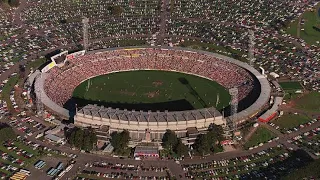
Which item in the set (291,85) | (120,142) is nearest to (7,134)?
(120,142)

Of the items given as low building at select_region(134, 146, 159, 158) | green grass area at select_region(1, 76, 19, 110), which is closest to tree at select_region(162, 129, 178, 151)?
low building at select_region(134, 146, 159, 158)

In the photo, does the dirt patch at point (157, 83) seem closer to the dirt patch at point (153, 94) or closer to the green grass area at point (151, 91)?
the green grass area at point (151, 91)

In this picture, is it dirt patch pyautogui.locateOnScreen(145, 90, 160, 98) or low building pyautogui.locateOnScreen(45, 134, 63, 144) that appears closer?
low building pyautogui.locateOnScreen(45, 134, 63, 144)

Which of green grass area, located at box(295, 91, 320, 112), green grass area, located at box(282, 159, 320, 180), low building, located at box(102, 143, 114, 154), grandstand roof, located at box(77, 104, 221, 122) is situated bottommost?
green grass area, located at box(282, 159, 320, 180)

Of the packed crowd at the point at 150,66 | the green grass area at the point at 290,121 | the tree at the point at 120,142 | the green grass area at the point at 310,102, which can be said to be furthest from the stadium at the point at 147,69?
the green grass area at the point at 310,102

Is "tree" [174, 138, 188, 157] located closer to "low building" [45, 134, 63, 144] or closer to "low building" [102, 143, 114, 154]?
"low building" [102, 143, 114, 154]

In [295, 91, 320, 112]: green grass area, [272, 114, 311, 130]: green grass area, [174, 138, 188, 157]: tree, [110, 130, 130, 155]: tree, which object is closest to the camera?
[110, 130, 130, 155]: tree

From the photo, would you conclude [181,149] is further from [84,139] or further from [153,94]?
[153,94]
